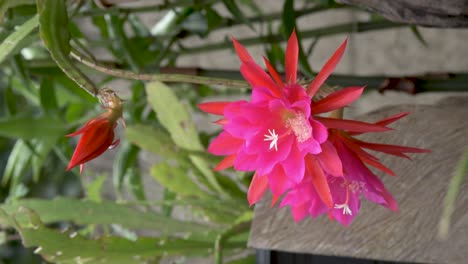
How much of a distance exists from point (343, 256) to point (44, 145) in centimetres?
43

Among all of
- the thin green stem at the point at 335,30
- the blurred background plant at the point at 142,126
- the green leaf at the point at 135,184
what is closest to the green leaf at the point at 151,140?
the blurred background plant at the point at 142,126

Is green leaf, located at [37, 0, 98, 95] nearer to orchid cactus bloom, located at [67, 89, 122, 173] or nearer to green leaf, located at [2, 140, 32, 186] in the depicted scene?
orchid cactus bloom, located at [67, 89, 122, 173]

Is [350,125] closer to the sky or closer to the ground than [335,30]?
closer to the ground

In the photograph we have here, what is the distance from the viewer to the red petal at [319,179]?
33 cm

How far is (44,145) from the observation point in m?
0.76

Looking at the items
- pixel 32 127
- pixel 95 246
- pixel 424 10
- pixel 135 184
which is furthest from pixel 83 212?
pixel 424 10

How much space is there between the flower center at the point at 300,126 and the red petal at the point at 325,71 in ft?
0.05

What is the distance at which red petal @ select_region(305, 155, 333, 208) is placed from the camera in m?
0.33

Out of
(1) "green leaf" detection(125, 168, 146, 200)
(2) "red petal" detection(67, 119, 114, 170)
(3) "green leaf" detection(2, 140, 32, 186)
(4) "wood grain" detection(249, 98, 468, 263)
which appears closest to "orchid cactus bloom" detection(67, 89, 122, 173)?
(2) "red petal" detection(67, 119, 114, 170)

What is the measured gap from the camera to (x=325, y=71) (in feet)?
1.03

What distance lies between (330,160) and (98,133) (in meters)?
0.12

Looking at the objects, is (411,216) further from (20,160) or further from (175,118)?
(20,160)

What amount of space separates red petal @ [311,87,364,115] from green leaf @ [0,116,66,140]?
0.49 metres

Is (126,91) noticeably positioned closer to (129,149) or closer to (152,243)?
(129,149)
